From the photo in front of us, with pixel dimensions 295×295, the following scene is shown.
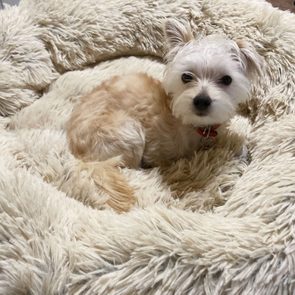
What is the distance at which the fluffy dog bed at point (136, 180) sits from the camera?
1.17 m

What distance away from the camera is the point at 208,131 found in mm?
1838

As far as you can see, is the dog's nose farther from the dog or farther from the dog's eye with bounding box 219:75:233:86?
the dog's eye with bounding box 219:75:233:86

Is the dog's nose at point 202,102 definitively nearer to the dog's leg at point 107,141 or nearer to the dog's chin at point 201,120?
the dog's chin at point 201,120

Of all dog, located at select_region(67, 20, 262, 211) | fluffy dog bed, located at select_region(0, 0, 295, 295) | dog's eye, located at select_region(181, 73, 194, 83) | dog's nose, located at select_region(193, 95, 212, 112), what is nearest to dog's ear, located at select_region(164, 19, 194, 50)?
dog, located at select_region(67, 20, 262, 211)

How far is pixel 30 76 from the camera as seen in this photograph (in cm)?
218

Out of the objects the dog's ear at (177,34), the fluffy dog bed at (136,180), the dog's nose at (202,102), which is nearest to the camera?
the fluffy dog bed at (136,180)

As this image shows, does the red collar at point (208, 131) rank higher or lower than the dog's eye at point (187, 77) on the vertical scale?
lower

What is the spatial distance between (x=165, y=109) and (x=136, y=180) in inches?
12.2

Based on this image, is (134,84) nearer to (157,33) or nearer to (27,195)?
(157,33)

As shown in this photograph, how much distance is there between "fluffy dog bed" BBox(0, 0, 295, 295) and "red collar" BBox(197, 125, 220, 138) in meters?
0.05

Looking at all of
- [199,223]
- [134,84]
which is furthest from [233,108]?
[199,223]

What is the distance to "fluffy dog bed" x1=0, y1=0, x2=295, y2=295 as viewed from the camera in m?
1.17

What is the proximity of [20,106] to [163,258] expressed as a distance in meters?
1.21

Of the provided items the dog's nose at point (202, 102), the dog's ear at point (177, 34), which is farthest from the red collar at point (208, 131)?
the dog's ear at point (177, 34)
